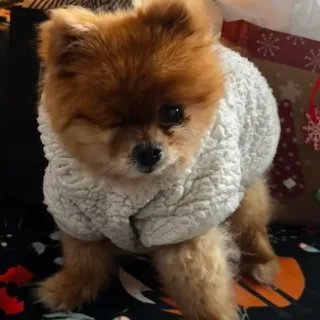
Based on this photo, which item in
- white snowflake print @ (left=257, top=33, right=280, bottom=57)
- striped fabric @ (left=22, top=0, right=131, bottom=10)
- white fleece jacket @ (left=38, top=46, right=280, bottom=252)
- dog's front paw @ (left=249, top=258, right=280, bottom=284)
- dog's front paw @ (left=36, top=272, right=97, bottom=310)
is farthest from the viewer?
white snowflake print @ (left=257, top=33, right=280, bottom=57)

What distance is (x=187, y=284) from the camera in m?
1.10

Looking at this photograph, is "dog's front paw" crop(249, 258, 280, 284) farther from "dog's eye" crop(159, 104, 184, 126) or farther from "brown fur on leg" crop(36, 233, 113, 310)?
"dog's eye" crop(159, 104, 184, 126)

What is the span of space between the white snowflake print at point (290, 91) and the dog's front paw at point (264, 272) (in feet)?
1.34

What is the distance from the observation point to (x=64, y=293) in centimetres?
118

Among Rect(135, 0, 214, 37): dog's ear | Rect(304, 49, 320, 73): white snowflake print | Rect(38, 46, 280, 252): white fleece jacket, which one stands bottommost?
Rect(38, 46, 280, 252): white fleece jacket

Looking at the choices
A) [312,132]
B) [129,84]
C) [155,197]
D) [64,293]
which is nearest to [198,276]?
[155,197]

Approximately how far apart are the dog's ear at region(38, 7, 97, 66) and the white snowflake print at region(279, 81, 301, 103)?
0.67m

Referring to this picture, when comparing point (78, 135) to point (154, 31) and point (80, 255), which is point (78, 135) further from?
point (80, 255)

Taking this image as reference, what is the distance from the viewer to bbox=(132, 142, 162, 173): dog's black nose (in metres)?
0.94

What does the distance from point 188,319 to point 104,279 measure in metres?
0.19

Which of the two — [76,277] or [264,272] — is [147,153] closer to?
[76,277]

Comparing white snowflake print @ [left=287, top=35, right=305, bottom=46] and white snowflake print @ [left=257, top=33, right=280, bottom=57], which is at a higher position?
white snowflake print @ [left=287, top=35, right=305, bottom=46]

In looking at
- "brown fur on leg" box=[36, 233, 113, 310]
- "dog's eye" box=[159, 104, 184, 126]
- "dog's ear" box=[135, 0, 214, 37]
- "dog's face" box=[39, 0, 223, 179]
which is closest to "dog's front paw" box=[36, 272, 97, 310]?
"brown fur on leg" box=[36, 233, 113, 310]

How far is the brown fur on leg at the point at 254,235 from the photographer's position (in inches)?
52.1
